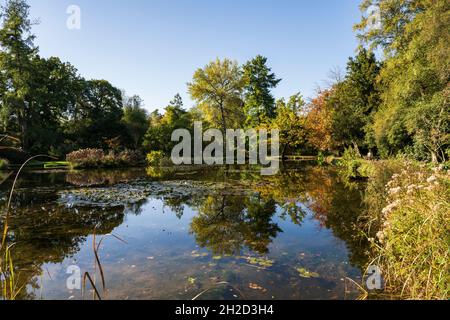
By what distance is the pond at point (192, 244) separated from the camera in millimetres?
3641

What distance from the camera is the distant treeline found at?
1293 cm

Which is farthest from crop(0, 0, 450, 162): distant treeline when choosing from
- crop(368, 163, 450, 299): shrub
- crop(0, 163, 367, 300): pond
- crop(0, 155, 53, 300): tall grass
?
crop(0, 155, 53, 300): tall grass

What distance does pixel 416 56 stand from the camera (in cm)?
1365

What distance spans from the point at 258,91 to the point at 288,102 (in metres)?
6.57

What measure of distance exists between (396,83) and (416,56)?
1710 millimetres

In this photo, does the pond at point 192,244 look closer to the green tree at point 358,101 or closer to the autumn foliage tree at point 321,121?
the green tree at point 358,101

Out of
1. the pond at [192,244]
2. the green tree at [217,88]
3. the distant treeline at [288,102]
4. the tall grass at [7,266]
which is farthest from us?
the green tree at [217,88]

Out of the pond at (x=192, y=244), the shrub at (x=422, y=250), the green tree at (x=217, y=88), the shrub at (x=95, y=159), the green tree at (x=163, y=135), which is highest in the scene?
the green tree at (x=217, y=88)

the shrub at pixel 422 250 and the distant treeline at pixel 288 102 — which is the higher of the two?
the distant treeline at pixel 288 102

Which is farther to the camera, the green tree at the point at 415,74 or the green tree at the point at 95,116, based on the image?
the green tree at the point at 95,116

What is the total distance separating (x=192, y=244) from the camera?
539 cm

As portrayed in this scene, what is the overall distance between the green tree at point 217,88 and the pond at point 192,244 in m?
19.4

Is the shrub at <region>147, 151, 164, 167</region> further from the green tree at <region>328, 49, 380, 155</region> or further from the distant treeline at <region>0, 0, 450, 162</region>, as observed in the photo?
the green tree at <region>328, 49, 380, 155</region>

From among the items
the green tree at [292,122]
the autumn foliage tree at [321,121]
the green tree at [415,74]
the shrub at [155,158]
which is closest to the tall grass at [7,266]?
the green tree at [415,74]
